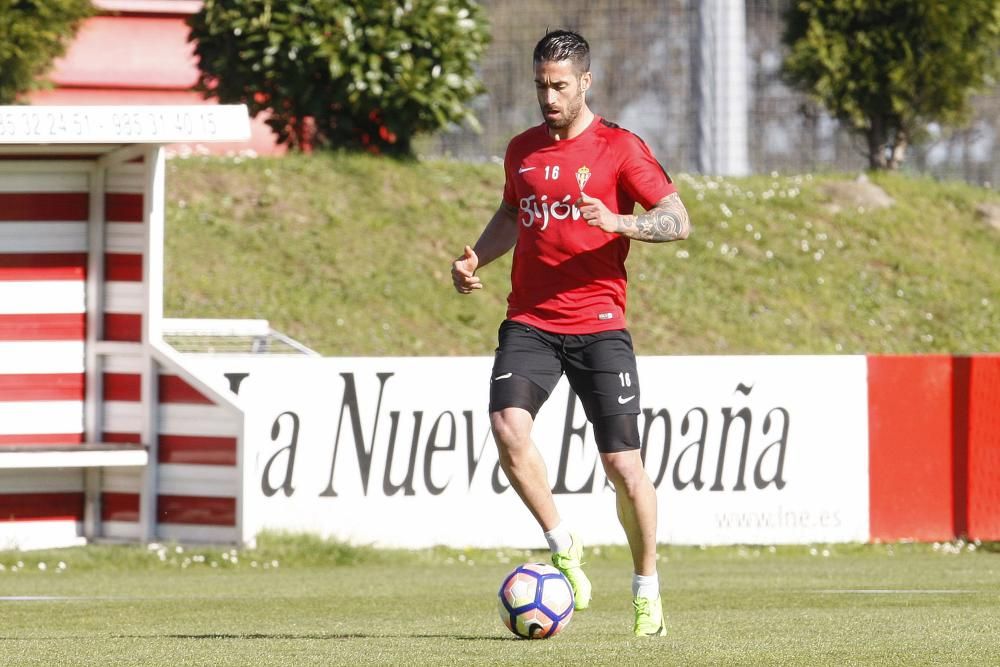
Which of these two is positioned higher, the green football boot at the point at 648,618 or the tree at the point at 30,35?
the tree at the point at 30,35

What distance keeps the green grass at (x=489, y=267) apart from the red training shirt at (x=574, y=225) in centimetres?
1020

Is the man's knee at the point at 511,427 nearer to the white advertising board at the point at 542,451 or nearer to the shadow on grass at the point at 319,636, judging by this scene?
the shadow on grass at the point at 319,636

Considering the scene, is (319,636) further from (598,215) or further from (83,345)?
(83,345)

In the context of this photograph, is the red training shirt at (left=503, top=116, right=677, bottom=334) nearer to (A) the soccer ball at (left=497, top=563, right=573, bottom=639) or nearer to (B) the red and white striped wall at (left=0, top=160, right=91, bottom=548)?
(A) the soccer ball at (left=497, top=563, right=573, bottom=639)

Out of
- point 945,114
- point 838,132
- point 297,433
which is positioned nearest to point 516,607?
point 297,433

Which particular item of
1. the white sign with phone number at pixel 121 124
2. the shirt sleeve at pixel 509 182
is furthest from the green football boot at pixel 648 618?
the white sign with phone number at pixel 121 124

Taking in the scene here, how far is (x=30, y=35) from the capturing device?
19.2m

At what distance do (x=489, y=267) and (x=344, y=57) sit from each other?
264 cm

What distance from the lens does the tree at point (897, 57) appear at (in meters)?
22.0

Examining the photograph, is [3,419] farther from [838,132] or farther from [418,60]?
[838,132]

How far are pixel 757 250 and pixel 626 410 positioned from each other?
44.2ft

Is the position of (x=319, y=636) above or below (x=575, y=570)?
below

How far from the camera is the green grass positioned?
711 inches

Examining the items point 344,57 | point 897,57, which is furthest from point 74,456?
point 897,57
